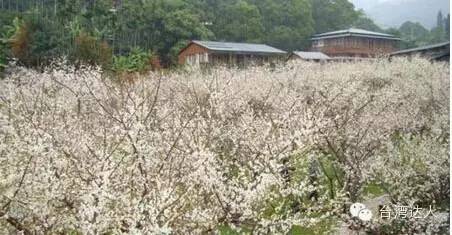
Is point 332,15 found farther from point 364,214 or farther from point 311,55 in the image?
point 364,214

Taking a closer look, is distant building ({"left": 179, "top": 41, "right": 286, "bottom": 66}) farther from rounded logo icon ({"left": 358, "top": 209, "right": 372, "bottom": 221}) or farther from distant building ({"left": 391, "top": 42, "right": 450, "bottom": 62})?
rounded logo icon ({"left": 358, "top": 209, "right": 372, "bottom": 221})

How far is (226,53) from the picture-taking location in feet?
46.8

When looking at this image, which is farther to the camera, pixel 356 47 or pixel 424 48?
pixel 356 47

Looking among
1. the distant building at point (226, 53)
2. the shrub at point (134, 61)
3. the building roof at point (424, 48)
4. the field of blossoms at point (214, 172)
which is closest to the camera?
Result: the field of blossoms at point (214, 172)

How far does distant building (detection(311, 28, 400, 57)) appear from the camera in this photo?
44.6ft

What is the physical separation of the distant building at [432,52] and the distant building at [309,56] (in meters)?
2.10

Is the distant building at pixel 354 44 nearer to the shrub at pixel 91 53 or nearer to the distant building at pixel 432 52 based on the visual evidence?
the distant building at pixel 432 52

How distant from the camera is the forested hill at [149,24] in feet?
44.8

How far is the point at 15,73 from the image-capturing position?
41.4 feet

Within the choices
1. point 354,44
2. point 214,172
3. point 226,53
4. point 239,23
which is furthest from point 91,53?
point 214,172

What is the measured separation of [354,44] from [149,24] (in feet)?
19.4

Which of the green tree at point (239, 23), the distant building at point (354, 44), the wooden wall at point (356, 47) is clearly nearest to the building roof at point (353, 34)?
the distant building at point (354, 44)

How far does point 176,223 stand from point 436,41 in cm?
1065

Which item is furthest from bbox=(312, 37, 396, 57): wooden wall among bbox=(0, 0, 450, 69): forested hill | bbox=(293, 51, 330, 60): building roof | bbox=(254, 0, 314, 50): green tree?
bbox=(254, 0, 314, 50): green tree
